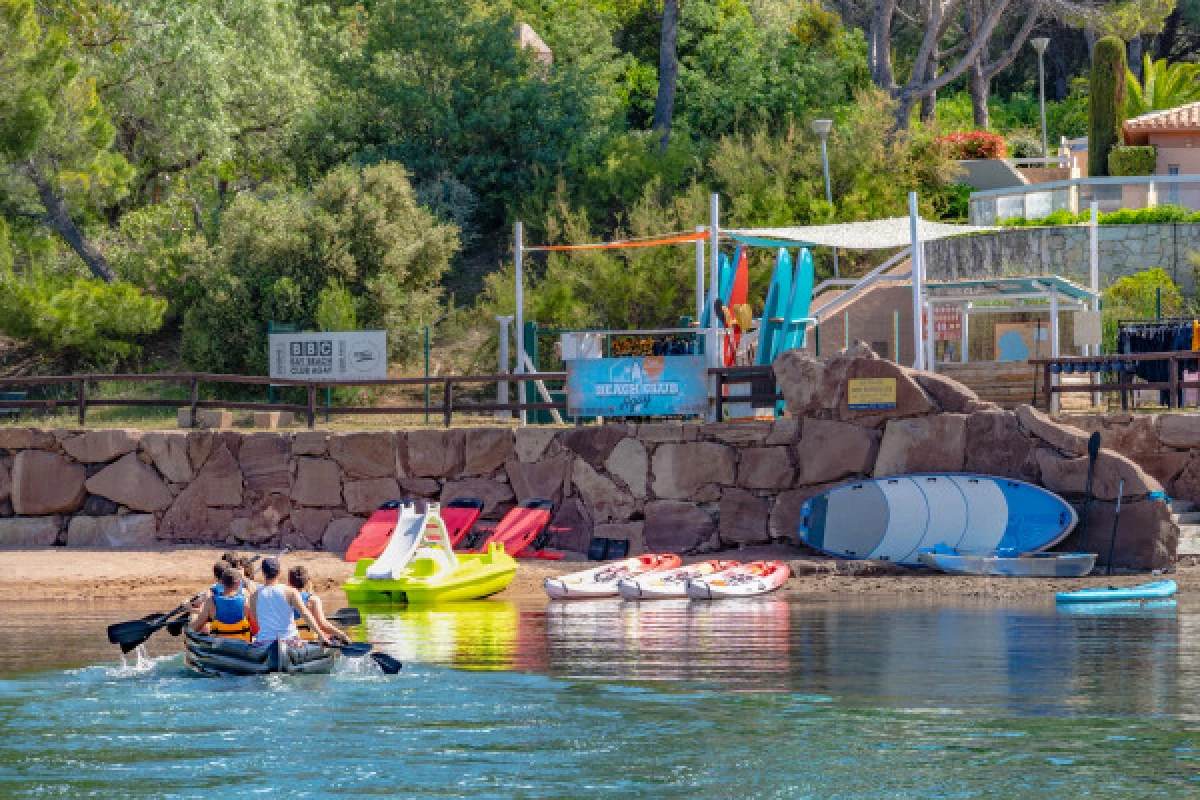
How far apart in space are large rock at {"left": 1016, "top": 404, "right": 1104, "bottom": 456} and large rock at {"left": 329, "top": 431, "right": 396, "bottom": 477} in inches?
374

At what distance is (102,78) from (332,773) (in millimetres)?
28991

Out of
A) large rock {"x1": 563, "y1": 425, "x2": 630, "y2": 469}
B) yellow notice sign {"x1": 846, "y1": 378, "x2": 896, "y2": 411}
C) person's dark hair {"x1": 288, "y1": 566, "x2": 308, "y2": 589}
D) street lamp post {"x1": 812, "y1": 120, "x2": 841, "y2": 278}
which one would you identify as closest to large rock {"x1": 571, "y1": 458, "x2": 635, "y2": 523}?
large rock {"x1": 563, "y1": 425, "x2": 630, "y2": 469}

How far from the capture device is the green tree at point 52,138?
34281 millimetres

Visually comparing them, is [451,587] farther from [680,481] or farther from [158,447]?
[158,447]

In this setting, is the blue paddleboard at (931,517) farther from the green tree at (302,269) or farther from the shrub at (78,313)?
the shrub at (78,313)

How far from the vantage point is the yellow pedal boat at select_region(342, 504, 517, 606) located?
23.3 metres

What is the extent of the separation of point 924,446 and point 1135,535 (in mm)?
3083

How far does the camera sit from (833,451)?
25969 mm

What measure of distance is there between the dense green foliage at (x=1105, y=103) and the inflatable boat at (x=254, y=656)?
3157 centimetres

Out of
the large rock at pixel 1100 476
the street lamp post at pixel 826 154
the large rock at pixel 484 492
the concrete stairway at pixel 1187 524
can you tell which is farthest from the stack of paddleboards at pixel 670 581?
the street lamp post at pixel 826 154

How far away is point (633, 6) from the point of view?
51344mm

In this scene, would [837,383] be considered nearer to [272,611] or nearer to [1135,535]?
[1135,535]

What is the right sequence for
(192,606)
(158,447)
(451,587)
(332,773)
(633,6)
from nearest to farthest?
(332,773) < (192,606) < (451,587) < (158,447) < (633,6)

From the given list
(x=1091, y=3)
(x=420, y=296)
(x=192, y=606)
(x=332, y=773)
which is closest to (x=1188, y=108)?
(x=1091, y=3)
